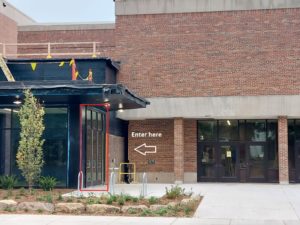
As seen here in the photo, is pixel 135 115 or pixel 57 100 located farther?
pixel 135 115

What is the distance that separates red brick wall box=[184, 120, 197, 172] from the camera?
1313 inches

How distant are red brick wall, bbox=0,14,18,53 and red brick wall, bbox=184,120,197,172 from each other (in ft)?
45.5

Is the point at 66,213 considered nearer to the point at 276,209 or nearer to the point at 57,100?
the point at 276,209

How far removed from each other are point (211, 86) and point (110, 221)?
60.9 ft

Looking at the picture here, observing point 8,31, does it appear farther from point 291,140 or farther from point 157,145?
point 291,140

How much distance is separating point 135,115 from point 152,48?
162 inches

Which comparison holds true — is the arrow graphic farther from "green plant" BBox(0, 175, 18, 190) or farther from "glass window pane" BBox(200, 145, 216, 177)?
"green plant" BBox(0, 175, 18, 190)

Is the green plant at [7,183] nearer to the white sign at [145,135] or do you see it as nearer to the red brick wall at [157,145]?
the red brick wall at [157,145]

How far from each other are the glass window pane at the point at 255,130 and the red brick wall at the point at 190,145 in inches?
128

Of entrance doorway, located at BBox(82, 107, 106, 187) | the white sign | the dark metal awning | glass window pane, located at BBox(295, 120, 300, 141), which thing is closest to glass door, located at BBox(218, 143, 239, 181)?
glass window pane, located at BBox(295, 120, 300, 141)

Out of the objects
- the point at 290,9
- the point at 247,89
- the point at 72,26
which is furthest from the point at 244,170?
the point at 72,26

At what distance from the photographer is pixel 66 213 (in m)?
16.3

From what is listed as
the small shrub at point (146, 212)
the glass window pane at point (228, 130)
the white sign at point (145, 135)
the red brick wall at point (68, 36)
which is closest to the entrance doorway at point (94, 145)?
the white sign at point (145, 135)

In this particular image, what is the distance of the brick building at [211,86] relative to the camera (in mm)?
31562
